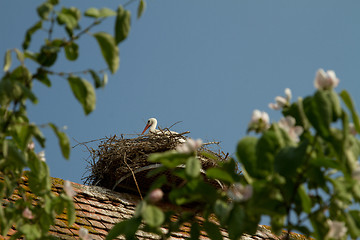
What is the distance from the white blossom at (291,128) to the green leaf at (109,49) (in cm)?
56

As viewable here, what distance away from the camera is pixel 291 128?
153 centimetres

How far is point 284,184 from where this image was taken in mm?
1457

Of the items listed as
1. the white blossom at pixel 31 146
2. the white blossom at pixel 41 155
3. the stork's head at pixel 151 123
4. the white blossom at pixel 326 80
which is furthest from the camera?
the stork's head at pixel 151 123

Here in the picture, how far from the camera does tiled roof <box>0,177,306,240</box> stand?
362 centimetres

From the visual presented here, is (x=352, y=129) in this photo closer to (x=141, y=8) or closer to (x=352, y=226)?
(x=352, y=226)

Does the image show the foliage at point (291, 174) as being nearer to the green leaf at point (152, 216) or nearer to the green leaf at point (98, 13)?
Answer: the green leaf at point (152, 216)

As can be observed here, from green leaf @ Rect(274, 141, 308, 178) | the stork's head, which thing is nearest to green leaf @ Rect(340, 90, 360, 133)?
green leaf @ Rect(274, 141, 308, 178)

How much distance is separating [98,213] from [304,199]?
2912mm

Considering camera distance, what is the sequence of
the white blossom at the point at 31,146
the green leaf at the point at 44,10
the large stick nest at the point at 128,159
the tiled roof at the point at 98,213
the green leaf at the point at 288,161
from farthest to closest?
the large stick nest at the point at 128,159 < the tiled roof at the point at 98,213 < the white blossom at the point at 31,146 < the green leaf at the point at 44,10 < the green leaf at the point at 288,161

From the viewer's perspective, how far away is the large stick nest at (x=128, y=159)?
5.07 metres

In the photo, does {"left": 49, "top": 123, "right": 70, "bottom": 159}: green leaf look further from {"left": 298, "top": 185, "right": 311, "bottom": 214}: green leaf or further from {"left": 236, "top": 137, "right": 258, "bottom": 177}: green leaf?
{"left": 298, "top": 185, "right": 311, "bottom": 214}: green leaf

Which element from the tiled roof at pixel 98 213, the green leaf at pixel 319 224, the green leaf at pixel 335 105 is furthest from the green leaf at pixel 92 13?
the tiled roof at pixel 98 213

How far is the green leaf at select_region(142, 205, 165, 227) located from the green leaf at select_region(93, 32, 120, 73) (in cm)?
46

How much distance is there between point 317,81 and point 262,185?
36cm
